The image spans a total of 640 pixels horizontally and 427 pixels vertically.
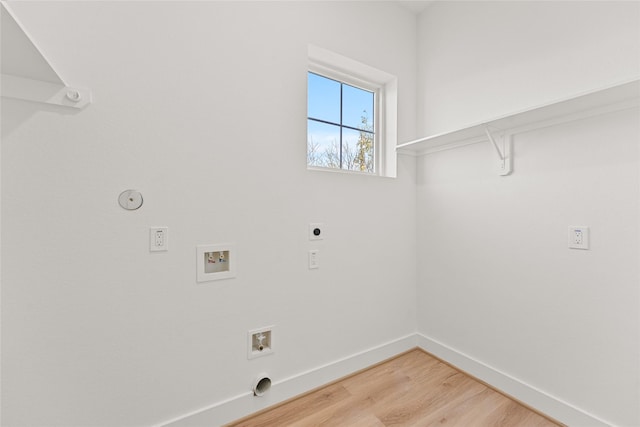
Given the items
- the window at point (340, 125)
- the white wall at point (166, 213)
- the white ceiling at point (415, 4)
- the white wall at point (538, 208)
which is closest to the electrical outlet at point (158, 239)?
the white wall at point (166, 213)

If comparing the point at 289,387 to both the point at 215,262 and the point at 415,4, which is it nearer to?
the point at 215,262

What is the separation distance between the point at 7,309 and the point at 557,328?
252cm

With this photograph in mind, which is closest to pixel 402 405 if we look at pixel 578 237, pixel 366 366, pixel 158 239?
pixel 366 366

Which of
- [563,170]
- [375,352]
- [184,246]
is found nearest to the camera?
[184,246]

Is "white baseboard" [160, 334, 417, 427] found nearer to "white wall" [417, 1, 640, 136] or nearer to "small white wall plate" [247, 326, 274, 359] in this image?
"small white wall plate" [247, 326, 274, 359]

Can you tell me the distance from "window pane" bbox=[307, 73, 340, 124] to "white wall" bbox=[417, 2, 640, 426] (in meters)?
0.74

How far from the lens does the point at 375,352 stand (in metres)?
1.98

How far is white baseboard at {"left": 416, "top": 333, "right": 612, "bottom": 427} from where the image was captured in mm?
1385

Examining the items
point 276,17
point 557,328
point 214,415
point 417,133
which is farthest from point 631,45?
point 214,415

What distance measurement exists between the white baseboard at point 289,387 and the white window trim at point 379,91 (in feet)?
4.31

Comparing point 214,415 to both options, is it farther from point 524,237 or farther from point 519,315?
point 524,237

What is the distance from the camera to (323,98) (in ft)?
6.41

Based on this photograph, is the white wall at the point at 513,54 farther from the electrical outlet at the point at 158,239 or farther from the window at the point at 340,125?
the electrical outlet at the point at 158,239

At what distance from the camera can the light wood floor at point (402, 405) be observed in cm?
146
